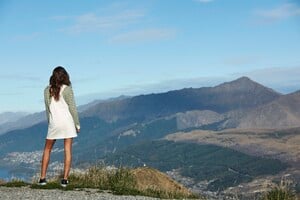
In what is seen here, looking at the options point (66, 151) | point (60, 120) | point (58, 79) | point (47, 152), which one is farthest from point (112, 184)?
point (58, 79)

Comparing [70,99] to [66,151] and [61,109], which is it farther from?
[66,151]

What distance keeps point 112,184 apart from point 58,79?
13.4 ft

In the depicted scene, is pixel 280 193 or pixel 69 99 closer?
pixel 69 99

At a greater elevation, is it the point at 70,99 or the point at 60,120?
the point at 70,99

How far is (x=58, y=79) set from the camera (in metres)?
13.8

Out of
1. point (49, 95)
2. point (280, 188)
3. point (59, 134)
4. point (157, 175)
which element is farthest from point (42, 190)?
point (157, 175)

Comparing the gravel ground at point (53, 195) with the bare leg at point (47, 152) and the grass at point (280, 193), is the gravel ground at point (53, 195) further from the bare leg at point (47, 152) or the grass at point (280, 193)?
the grass at point (280, 193)

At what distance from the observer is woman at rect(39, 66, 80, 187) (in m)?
13.8

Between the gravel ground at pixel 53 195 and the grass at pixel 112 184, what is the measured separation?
0.49 metres

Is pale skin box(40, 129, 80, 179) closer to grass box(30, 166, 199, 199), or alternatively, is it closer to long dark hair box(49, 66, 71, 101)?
grass box(30, 166, 199, 199)

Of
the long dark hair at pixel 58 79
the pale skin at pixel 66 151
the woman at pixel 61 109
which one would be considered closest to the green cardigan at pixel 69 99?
the woman at pixel 61 109

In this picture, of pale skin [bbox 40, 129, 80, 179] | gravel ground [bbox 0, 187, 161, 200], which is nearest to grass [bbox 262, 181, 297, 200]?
gravel ground [bbox 0, 187, 161, 200]

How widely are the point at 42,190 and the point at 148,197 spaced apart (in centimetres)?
293

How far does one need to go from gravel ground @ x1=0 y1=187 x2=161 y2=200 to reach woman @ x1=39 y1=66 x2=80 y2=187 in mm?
967
